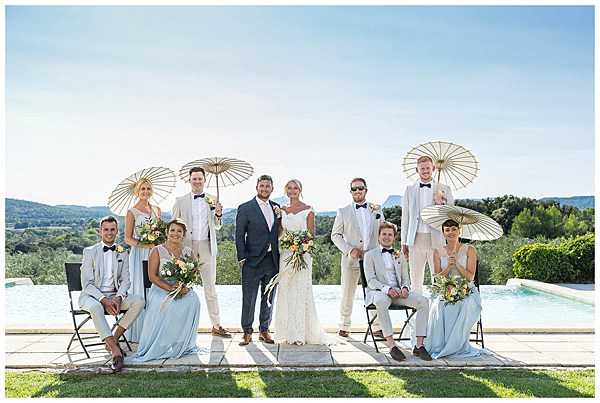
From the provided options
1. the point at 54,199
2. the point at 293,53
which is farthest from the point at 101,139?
the point at 293,53

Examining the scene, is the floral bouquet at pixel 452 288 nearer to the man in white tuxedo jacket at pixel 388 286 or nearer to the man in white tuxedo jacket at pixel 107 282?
the man in white tuxedo jacket at pixel 388 286

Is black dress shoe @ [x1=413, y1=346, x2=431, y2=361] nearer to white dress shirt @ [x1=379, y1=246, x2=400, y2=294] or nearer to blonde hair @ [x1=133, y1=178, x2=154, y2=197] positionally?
white dress shirt @ [x1=379, y1=246, x2=400, y2=294]

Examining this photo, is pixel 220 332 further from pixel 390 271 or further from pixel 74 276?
pixel 390 271

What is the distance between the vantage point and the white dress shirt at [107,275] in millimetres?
6355

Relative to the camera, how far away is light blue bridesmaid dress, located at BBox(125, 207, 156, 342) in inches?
262

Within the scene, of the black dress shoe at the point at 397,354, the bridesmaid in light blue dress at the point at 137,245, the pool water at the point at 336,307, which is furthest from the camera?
the pool water at the point at 336,307

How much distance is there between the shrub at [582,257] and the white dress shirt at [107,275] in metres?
9.41

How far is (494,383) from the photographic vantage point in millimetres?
5184

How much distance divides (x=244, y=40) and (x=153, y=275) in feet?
24.9

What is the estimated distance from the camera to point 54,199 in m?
21.2

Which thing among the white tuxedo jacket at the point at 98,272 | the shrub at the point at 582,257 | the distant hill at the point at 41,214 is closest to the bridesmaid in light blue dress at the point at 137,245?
the white tuxedo jacket at the point at 98,272

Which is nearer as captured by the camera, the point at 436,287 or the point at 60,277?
the point at 436,287

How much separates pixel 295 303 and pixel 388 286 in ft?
3.22

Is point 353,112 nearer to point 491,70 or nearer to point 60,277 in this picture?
point 491,70
